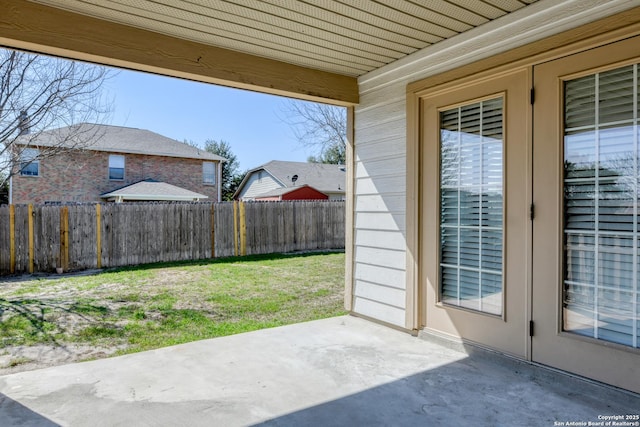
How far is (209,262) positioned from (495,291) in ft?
22.8

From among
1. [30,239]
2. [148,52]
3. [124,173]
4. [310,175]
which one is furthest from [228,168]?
[148,52]

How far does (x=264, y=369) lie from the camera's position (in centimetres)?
282

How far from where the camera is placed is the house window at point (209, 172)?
16.8m

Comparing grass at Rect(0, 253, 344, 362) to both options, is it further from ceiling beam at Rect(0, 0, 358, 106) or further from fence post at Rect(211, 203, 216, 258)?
ceiling beam at Rect(0, 0, 358, 106)

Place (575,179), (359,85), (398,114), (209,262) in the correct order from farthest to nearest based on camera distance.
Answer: (209,262)
(359,85)
(398,114)
(575,179)

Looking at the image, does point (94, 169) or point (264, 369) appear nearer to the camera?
point (264, 369)

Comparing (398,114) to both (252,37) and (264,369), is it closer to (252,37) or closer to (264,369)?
(252,37)

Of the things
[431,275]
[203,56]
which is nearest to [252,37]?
[203,56]

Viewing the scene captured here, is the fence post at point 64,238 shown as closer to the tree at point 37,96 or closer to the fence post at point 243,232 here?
the tree at point 37,96

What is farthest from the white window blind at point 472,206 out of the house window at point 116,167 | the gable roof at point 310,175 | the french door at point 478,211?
the gable roof at point 310,175

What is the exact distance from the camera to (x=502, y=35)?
2854mm

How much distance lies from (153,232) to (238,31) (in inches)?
270

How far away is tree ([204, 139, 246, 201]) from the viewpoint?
27811 millimetres

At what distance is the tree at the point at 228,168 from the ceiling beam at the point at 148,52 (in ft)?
78.6
